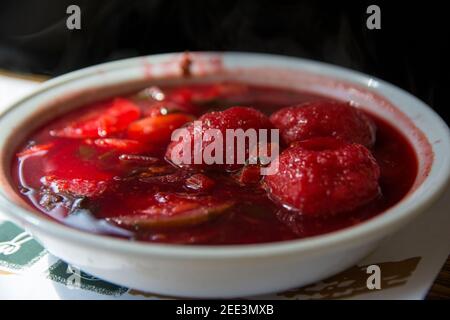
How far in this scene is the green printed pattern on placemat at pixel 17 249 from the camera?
154 centimetres

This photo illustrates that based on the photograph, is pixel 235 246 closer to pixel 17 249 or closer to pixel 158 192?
pixel 158 192

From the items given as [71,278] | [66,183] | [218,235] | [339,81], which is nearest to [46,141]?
[66,183]

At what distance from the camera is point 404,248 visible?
1.54 meters

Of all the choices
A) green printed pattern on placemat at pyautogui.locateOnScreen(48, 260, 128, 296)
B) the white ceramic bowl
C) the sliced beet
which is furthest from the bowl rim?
the sliced beet

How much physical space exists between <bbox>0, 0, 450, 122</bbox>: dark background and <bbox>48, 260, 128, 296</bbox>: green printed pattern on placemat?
1.69 meters

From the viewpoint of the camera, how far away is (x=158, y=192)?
5.10ft

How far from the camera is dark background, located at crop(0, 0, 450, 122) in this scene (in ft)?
8.75

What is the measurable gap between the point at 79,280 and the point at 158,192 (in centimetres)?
29

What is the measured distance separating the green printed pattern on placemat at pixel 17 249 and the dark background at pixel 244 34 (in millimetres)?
1552

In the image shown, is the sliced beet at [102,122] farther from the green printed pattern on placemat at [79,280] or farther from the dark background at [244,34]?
the dark background at [244,34]

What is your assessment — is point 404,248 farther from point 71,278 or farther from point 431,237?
point 71,278

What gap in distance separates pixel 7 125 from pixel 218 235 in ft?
2.81

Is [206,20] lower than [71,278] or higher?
higher

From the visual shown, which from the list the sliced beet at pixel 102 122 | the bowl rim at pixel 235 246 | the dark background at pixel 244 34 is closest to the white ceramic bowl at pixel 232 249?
the bowl rim at pixel 235 246
